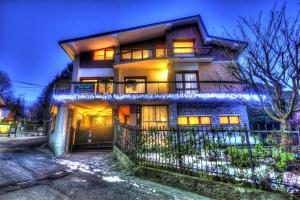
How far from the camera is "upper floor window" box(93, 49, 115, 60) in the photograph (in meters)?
15.4

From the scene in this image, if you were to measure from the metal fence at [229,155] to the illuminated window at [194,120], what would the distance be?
7.11m

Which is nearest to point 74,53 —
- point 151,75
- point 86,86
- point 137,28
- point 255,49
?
point 86,86

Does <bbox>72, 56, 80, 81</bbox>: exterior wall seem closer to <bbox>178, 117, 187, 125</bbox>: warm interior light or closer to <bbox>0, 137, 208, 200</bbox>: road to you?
<bbox>0, 137, 208, 200</bbox>: road

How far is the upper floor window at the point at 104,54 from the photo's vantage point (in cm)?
1541

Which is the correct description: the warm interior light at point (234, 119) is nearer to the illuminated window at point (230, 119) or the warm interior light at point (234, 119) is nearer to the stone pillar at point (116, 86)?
the illuminated window at point (230, 119)

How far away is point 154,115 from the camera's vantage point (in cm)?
1326

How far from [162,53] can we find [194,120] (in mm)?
6793

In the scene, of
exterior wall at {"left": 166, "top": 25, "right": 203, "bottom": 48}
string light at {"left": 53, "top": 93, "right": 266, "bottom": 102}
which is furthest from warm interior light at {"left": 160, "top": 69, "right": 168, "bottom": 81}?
string light at {"left": 53, "top": 93, "right": 266, "bottom": 102}

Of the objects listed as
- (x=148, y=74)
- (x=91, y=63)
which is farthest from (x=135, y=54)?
(x=91, y=63)

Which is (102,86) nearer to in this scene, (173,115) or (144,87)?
(144,87)

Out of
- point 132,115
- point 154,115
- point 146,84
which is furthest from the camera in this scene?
point 146,84

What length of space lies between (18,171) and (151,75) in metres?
11.1

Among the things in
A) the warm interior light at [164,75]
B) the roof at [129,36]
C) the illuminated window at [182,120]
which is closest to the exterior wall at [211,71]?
the roof at [129,36]

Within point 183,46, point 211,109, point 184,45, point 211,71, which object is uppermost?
point 184,45
